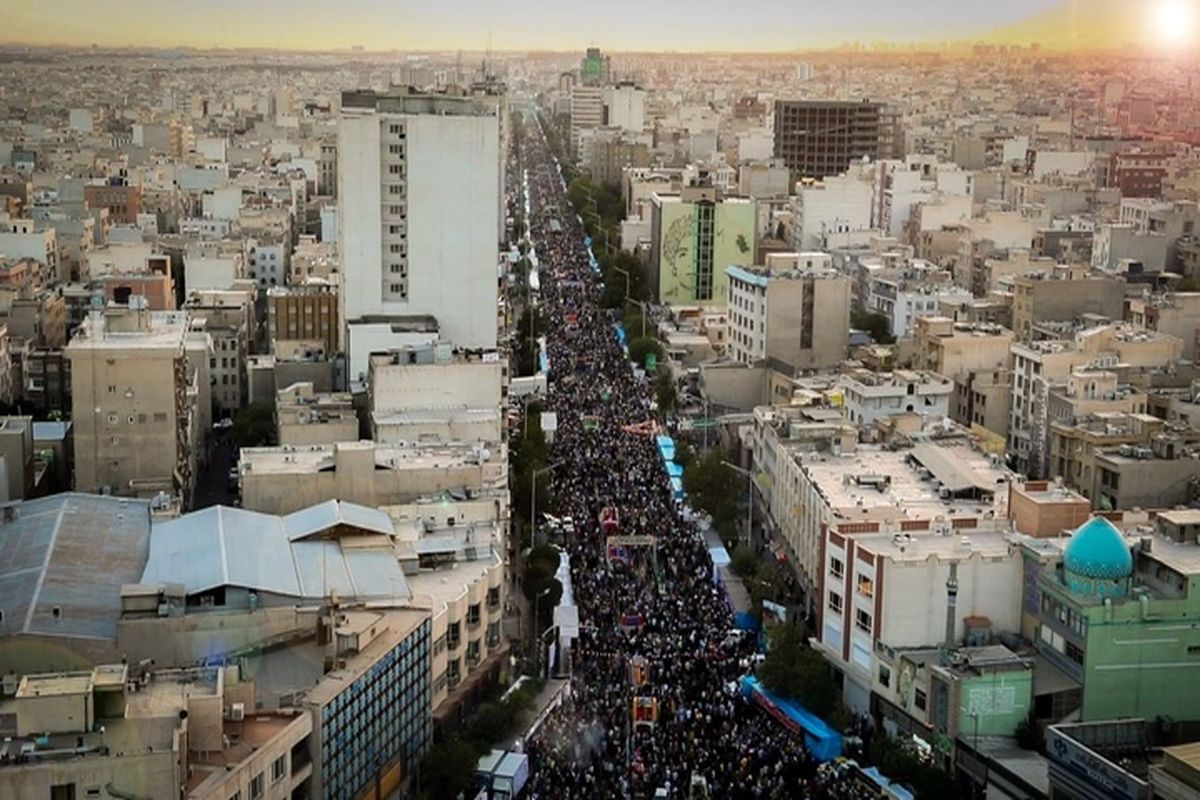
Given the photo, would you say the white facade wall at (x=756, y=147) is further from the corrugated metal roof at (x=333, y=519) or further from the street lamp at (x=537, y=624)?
the corrugated metal roof at (x=333, y=519)

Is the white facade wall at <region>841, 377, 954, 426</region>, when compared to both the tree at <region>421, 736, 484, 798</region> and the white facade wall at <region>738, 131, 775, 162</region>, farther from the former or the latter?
the white facade wall at <region>738, 131, 775, 162</region>

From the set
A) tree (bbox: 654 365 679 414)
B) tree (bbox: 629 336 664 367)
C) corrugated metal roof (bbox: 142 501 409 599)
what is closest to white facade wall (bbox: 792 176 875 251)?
tree (bbox: 629 336 664 367)

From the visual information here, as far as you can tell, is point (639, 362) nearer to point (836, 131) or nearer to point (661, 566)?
point (661, 566)

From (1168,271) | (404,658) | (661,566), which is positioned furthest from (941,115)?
(404,658)

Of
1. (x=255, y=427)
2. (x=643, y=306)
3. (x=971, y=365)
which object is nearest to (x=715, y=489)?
(x=971, y=365)

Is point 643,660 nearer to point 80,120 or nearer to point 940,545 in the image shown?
point 940,545
